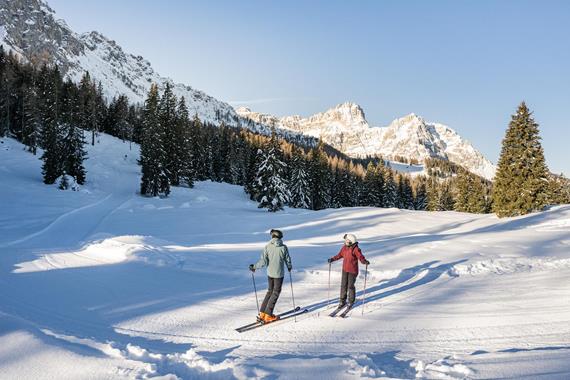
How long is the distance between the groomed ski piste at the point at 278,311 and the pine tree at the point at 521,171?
12763 millimetres

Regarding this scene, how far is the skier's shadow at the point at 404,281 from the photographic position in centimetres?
948

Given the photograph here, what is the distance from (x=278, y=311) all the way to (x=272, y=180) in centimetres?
3214

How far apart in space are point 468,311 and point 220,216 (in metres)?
22.6

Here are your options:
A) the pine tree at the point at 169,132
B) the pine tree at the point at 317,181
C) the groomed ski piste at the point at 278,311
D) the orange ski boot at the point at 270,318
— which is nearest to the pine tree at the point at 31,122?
the pine tree at the point at 169,132

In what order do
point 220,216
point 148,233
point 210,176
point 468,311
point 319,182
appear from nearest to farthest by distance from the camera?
1. point 468,311
2. point 148,233
3. point 220,216
4. point 319,182
5. point 210,176

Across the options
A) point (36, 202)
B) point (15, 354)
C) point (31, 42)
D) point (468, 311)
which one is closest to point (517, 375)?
point (468, 311)

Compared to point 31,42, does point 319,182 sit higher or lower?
lower

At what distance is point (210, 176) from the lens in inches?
2943

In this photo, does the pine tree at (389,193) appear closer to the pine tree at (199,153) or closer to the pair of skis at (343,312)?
the pine tree at (199,153)

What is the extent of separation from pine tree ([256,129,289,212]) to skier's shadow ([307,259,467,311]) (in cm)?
2739

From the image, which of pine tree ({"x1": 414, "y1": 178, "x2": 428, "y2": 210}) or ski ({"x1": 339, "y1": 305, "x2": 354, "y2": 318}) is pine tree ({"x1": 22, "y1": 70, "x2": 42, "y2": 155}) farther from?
pine tree ({"x1": 414, "y1": 178, "x2": 428, "y2": 210})

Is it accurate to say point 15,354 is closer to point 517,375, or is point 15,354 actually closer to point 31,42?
point 517,375

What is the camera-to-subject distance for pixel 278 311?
859 cm

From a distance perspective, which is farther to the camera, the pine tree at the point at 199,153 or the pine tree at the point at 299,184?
the pine tree at the point at 199,153
